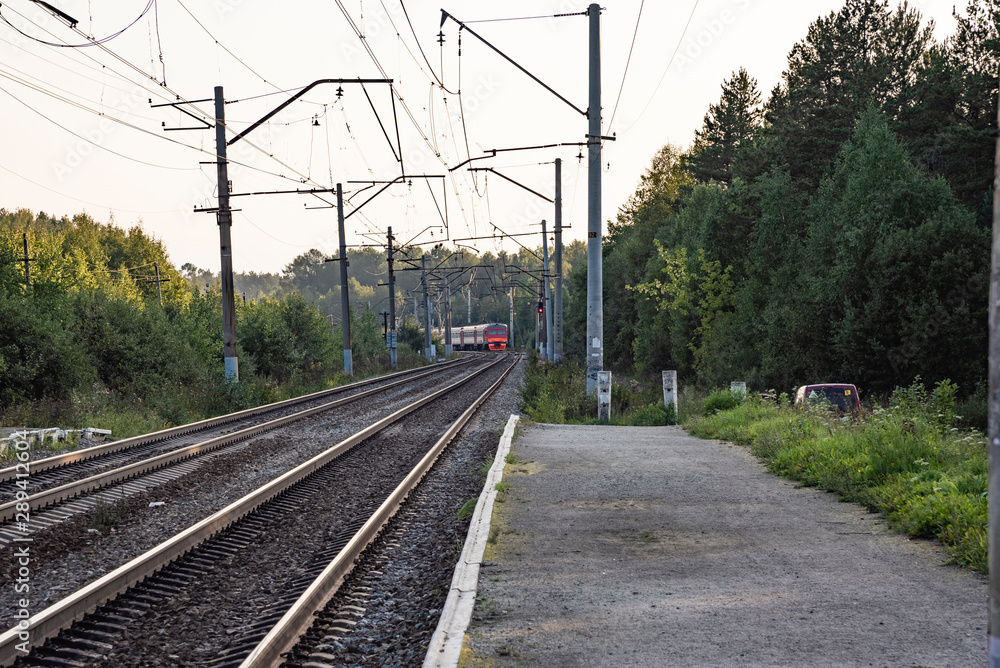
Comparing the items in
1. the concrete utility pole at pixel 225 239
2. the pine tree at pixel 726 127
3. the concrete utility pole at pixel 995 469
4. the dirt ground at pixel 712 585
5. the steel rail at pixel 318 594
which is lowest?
the steel rail at pixel 318 594

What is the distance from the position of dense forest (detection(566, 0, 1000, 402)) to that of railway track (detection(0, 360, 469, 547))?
76.4 ft

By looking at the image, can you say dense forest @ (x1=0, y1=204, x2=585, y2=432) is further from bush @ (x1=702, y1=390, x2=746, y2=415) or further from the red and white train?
the red and white train

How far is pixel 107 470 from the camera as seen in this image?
12.7m

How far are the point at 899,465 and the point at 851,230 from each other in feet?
85.5

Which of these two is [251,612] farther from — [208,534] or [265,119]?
[265,119]

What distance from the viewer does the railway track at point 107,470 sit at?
9.59m

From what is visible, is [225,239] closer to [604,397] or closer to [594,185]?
[594,185]

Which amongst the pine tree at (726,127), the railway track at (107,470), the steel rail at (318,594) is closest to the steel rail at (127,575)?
the steel rail at (318,594)

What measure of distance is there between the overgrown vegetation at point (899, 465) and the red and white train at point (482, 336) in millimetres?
85764

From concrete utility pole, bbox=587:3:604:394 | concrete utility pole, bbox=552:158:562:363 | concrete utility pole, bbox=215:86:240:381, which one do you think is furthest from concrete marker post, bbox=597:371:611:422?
concrete utility pole, bbox=552:158:562:363

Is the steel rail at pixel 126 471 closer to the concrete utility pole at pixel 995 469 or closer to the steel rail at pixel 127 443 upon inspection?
the steel rail at pixel 127 443

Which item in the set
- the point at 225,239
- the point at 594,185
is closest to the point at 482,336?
the point at 225,239

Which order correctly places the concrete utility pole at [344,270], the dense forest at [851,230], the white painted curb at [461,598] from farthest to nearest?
the concrete utility pole at [344,270]
the dense forest at [851,230]
the white painted curb at [461,598]

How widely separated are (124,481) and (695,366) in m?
40.4
